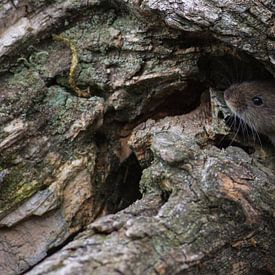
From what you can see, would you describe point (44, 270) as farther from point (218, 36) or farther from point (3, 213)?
point (218, 36)

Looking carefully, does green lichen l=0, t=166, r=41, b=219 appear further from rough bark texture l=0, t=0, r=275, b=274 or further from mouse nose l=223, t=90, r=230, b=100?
mouse nose l=223, t=90, r=230, b=100

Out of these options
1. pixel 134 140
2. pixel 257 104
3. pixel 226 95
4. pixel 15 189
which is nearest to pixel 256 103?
pixel 257 104

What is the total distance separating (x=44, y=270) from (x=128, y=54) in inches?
56.8

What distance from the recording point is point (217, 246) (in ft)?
8.12

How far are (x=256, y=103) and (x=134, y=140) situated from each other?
3.88 feet

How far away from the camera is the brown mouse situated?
3.60 meters

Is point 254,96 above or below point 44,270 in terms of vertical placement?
below

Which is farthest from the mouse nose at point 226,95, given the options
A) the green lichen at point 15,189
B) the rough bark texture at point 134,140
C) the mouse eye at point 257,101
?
the green lichen at point 15,189

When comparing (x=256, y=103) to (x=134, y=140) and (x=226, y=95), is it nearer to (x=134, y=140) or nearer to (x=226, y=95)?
(x=226, y=95)

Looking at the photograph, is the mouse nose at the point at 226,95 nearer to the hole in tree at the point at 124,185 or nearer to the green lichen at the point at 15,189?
the hole in tree at the point at 124,185

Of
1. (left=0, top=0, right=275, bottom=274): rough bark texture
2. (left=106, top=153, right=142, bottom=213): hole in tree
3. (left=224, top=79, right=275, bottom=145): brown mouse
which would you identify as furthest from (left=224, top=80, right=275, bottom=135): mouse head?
(left=106, top=153, right=142, bottom=213): hole in tree

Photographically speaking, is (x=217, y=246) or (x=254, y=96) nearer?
(x=217, y=246)

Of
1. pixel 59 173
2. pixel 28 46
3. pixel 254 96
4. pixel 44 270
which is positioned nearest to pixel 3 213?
pixel 59 173

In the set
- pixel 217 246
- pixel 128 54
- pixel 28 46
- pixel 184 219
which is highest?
pixel 28 46
